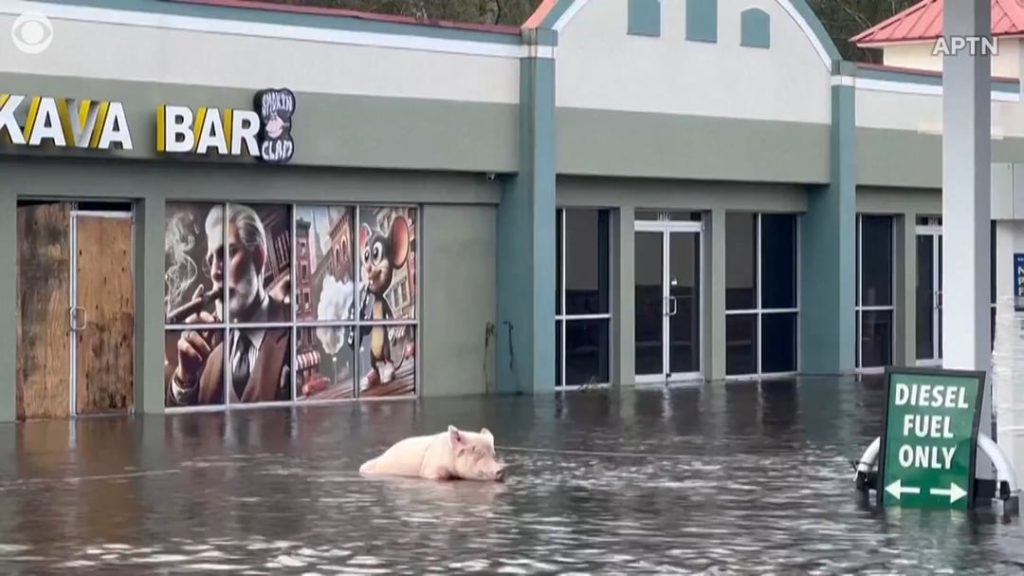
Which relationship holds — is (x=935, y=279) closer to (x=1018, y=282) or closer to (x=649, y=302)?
(x=649, y=302)

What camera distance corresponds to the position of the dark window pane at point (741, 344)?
32094mm

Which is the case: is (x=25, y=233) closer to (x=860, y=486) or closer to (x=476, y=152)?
(x=476, y=152)

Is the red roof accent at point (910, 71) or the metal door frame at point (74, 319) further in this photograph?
the red roof accent at point (910, 71)

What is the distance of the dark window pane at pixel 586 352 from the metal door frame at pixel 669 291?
0.57 meters

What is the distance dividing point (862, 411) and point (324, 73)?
8.53 metres

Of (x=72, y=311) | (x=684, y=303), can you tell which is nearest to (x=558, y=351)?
(x=684, y=303)

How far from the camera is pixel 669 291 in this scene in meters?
31.0

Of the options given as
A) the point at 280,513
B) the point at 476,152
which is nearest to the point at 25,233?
the point at 476,152

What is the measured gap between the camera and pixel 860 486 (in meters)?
15.8

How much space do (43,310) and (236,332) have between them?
2871 millimetres

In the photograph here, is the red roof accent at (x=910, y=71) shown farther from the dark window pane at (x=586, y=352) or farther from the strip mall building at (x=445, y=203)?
the dark window pane at (x=586, y=352)

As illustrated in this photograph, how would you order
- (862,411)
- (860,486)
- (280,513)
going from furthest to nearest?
(862,411)
(860,486)
(280,513)

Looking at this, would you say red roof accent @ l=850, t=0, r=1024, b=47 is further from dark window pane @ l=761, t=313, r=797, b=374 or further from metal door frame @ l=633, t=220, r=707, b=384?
metal door frame @ l=633, t=220, r=707, b=384

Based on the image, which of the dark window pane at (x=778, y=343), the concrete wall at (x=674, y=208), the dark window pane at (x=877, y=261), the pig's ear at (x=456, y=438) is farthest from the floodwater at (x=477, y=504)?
the dark window pane at (x=877, y=261)
